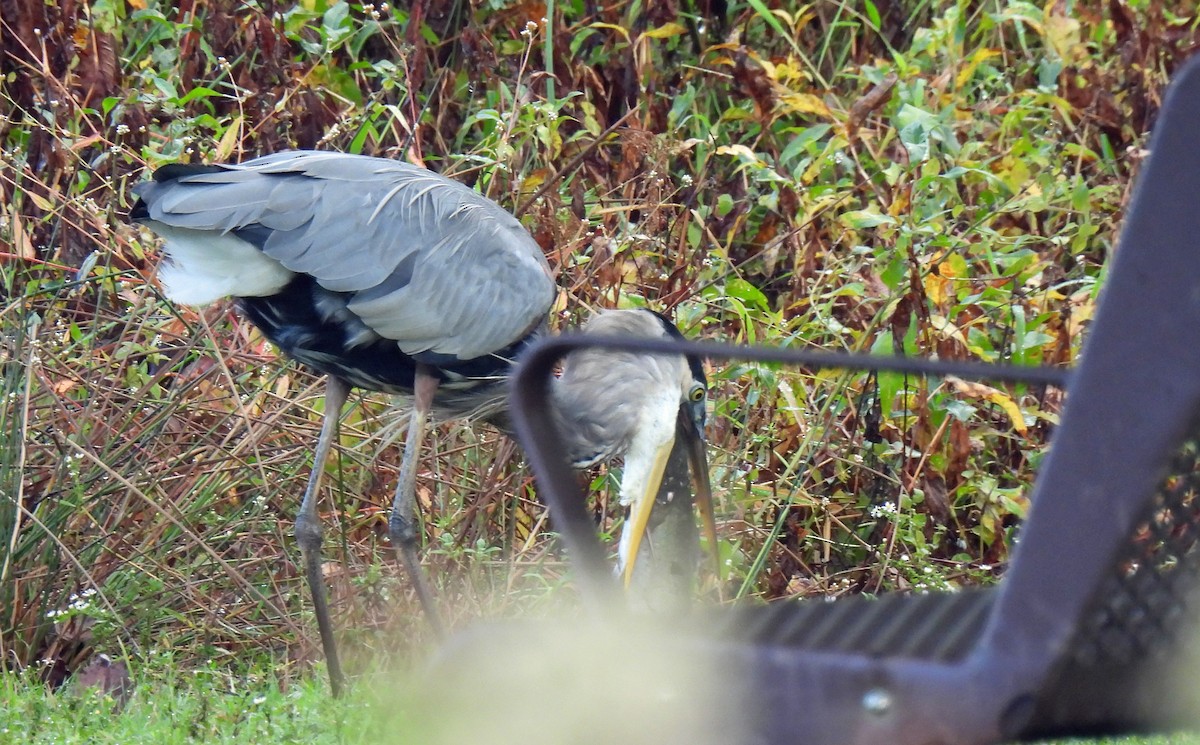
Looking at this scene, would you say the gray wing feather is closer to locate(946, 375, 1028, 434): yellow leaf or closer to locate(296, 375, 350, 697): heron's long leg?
locate(296, 375, 350, 697): heron's long leg

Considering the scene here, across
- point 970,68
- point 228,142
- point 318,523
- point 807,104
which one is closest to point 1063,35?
point 970,68

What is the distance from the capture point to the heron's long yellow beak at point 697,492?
388 centimetres

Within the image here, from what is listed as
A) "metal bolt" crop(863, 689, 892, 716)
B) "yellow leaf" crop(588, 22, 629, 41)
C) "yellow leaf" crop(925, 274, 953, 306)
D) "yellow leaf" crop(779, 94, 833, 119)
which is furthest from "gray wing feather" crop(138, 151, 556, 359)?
"metal bolt" crop(863, 689, 892, 716)

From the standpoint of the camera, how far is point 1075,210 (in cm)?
532

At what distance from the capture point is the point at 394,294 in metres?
4.34

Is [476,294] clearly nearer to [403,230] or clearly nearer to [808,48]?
[403,230]

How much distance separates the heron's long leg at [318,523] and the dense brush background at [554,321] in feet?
0.63

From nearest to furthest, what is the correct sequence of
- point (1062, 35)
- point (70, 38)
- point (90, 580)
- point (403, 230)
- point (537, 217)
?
1. point (90, 580)
2. point (403, 230)
3. point (537, 217)
4. point (70, 38)
5. point (1062, 35)

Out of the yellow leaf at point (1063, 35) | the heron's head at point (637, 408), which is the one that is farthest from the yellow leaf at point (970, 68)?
the heron's head at point (637, 408)

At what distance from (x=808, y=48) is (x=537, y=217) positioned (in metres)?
2.73

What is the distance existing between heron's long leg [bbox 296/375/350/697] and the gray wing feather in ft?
0.92

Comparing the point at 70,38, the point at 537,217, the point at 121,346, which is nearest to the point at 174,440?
the point at 121,346

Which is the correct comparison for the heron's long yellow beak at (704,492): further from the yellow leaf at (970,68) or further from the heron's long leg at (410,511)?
the yellow leaf at (970,68)

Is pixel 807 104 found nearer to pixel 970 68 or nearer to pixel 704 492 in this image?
pixel 970 68
